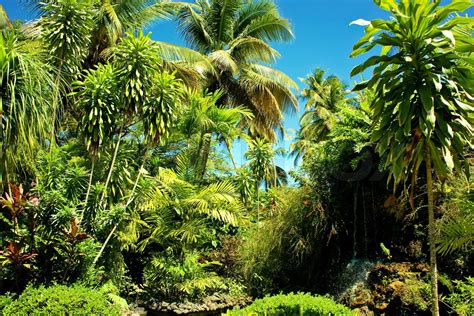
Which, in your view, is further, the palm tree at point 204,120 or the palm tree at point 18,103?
the palm tree at point 204,120

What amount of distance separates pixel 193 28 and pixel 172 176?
7879 mm

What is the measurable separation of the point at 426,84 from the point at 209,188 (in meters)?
7.66

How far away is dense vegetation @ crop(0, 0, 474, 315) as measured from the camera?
5.19 metres

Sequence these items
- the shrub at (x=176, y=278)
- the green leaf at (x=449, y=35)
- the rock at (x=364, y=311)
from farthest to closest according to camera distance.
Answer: the shrub at (x=176, y=278) → the rock at (x=364, y=311) → the green leaf at (x=449, y=35)

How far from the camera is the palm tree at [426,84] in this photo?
15.8 ft

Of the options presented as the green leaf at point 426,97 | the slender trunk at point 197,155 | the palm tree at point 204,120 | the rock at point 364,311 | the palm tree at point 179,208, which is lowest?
the rock at point 364,311

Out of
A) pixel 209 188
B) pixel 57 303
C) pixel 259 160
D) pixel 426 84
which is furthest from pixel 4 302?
pixel 259 160

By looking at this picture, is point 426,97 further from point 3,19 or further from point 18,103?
point 3,19

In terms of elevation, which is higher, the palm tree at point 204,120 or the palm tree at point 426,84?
the palm tree at point 204,120

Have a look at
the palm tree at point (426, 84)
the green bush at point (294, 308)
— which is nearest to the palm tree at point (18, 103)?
the green bush at point (294, 308)

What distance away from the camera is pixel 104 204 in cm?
888

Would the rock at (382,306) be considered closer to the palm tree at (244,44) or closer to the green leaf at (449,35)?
the green leaf at (449,35)

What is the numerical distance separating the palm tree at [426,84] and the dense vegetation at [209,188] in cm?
2

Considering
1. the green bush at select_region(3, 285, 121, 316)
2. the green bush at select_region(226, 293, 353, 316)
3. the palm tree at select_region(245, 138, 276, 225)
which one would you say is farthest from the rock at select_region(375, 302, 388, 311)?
the palm tree at select_region(245, 138, 276, 225)
